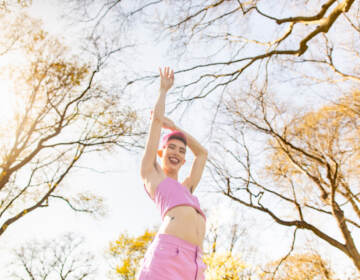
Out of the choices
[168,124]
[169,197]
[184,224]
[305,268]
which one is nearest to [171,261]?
[184,224]

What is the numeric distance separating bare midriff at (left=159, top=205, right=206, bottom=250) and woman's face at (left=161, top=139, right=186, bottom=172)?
51cm

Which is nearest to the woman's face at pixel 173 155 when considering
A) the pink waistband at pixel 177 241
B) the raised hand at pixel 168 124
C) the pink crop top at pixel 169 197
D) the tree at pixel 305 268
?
the raised hand at pixel 168 124

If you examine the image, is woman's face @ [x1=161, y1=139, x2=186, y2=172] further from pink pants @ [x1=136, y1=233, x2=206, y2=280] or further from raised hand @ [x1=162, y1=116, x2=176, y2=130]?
pink pants @ [x1=136, y1=233, x2=206, y2=280]

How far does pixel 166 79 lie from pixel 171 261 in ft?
4.61

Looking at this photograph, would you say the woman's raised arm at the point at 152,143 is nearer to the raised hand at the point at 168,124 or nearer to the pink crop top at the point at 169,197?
the pink crop top at the point at 169,197

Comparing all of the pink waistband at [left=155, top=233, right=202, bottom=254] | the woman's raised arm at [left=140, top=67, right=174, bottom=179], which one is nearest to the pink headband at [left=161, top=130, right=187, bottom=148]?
the woman's raised arm at [left=140, top=67, right=174, bottom=179]

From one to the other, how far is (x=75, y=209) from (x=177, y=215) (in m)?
8.98

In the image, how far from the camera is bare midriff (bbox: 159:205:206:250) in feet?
→ 5.29

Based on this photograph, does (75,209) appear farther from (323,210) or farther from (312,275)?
(312,275)

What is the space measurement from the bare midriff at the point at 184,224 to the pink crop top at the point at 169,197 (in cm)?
4

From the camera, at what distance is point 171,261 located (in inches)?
58.1

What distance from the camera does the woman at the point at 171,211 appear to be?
1487 mm

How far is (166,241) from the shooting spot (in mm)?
1567

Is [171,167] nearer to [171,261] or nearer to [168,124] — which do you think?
[168,124]
